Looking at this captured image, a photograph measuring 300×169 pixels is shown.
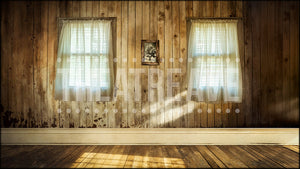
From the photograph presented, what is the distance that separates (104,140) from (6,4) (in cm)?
261

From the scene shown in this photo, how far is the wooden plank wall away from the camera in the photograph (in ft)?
9.73

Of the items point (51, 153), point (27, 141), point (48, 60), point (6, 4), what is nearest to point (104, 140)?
point (51, 153)

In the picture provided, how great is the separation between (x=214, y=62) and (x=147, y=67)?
102 centimetres

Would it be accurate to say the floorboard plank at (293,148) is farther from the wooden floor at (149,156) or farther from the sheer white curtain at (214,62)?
the sheer white curtain at (214,62)

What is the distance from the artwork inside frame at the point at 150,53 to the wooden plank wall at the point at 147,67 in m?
0.08

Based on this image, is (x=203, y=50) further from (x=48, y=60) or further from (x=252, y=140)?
(x=48, y=60)

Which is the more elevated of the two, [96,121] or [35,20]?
[35,20]

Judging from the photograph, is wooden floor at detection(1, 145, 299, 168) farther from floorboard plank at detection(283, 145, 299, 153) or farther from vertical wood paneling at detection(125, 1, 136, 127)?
vertical wood paneling at detection(125, 1, 136, 127)

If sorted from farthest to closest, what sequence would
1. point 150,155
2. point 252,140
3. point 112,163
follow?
point 252,140 → point 150,155 → point 112,163

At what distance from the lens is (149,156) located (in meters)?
2.44

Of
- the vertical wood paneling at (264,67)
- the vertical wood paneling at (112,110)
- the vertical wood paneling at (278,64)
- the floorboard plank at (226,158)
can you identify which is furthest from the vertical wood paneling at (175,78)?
the vertical wood paneling at (278,64)

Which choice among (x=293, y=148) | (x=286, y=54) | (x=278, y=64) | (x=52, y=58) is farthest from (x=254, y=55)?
(x=52, y=58)

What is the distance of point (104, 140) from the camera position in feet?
9.51

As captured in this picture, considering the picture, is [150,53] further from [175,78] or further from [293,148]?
[293,148]
